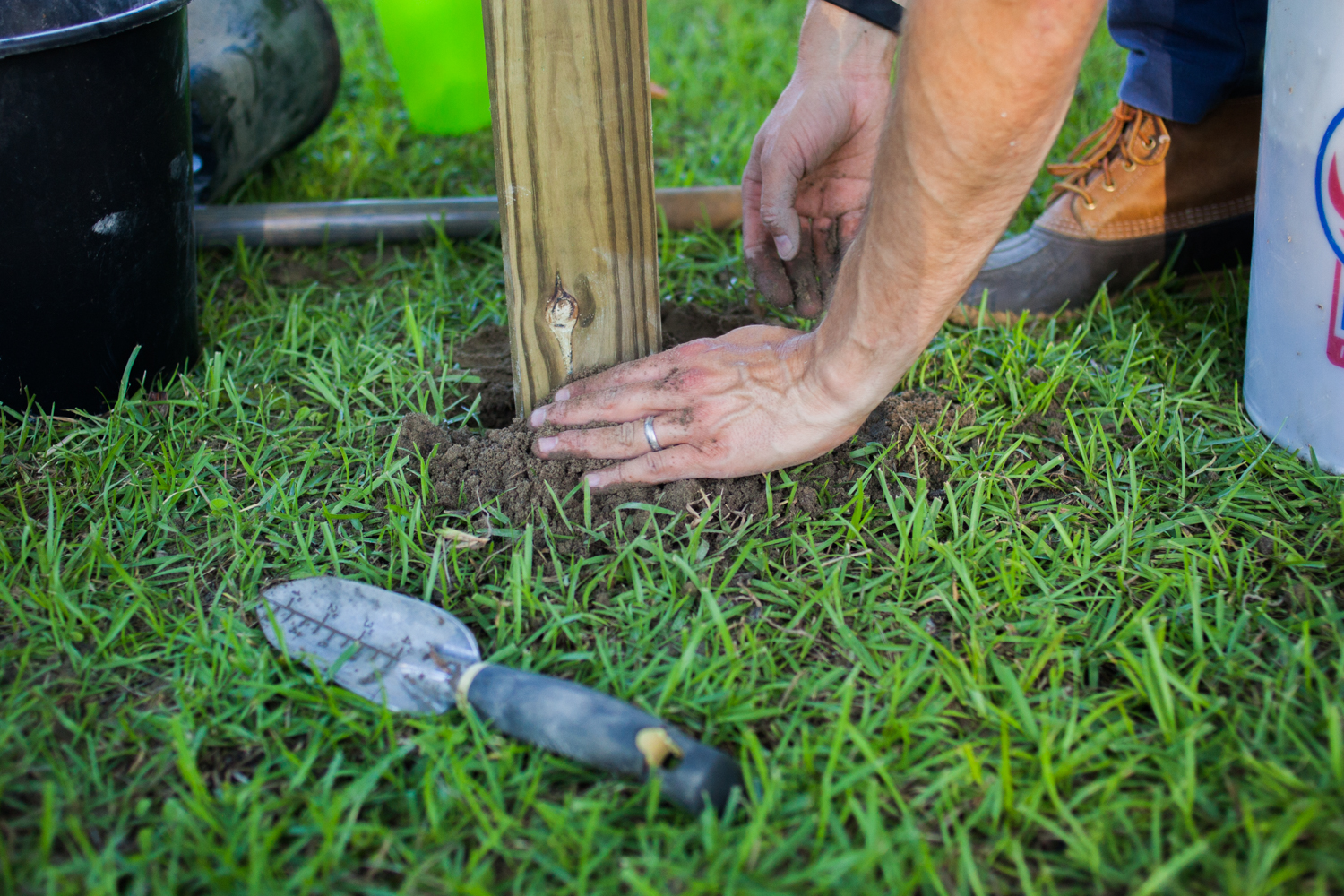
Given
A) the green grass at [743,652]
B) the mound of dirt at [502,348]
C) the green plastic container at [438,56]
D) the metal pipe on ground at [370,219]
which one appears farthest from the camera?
the green plastic container at [438,56]

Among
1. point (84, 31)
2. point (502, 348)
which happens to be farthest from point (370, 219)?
point (84, 31)

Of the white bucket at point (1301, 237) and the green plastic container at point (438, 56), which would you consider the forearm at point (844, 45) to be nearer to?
the white bucket at point (1301, 237)

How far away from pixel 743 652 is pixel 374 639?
A: 495 mm

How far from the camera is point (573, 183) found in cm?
145

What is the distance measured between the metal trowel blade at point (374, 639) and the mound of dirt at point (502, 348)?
0.53m

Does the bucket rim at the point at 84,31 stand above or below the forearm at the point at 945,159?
above

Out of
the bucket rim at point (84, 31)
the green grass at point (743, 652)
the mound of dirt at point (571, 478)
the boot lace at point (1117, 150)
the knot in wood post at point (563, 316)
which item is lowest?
the green grass at point (743, 652)

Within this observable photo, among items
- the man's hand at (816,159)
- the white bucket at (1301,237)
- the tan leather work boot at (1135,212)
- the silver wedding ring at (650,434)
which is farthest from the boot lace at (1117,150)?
the silver wedding ring at (650,434)

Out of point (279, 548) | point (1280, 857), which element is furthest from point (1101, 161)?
point (279, 548)

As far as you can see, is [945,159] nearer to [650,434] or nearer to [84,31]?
[650,434]

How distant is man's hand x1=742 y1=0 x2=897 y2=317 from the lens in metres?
1.69

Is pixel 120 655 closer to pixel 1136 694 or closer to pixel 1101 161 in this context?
pixel 1136 694

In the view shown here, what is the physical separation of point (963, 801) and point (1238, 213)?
170 centimetres

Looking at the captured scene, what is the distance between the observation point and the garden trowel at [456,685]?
1077 millimetres
